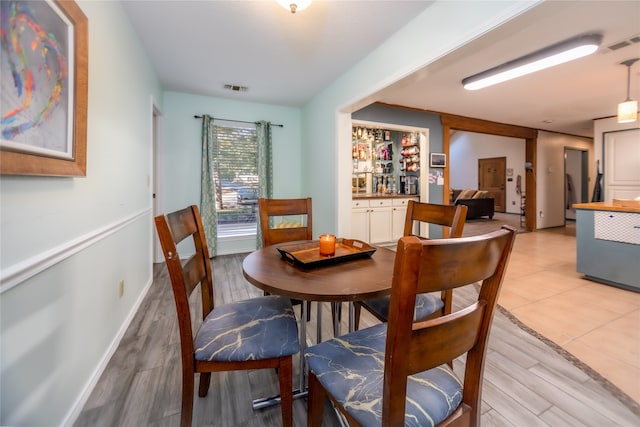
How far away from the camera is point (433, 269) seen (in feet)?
1.89

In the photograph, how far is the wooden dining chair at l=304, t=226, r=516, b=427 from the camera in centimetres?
57

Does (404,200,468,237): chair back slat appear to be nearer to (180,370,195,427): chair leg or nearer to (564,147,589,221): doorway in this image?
(180,370,195,427): chair leg

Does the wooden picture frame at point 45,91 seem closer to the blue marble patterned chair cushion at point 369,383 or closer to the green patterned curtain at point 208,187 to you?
the blue marble patterned chair cushion at point 369,383

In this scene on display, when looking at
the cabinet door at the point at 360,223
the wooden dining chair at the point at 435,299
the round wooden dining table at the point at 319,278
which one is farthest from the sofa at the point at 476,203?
the round wooden dining table at the point at 319,278

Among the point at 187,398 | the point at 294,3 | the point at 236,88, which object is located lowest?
the point at 187,398

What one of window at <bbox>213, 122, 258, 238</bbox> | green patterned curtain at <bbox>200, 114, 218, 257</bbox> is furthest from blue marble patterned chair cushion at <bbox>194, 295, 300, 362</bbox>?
window at <bbox>213, 122, 258, 238</bbox>

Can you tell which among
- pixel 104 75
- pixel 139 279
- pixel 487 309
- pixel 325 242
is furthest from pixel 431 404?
pixel 139 279

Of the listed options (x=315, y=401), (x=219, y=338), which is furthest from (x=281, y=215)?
(x=315, y=401)

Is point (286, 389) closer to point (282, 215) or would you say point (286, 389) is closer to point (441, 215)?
point (282, 215)

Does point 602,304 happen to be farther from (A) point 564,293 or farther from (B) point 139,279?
(B) point 139,279

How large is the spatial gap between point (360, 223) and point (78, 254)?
11.9 ft

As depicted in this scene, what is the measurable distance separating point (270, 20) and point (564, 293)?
3.75 m

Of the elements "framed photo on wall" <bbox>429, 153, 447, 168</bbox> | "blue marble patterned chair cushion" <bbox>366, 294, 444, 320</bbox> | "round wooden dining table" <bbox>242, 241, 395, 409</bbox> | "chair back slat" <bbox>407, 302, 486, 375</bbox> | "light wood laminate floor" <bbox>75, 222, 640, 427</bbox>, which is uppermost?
"framed photo on wall" <bbox>429, 153, 447, 168</bbox>

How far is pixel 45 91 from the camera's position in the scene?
104 cm
